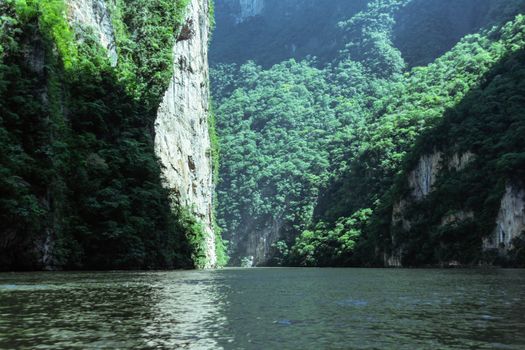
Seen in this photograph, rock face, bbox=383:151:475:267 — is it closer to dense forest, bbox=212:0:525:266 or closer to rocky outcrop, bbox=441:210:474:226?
dense forest, bbox=212:0:525:266

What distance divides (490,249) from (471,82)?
63128 mm

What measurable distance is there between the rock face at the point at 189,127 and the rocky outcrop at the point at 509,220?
40.1 metres

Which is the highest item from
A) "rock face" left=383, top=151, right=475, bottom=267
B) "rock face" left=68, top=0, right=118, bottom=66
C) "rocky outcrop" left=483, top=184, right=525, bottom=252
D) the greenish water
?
"rock face" left=68, top=0, right=118, bottom=66

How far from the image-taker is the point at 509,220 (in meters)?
80.6

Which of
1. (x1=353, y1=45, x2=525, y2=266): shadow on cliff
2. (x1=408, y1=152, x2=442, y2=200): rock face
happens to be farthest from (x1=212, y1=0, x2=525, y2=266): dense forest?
(x1=408, y1=152, x2=442, y2=200): rock face

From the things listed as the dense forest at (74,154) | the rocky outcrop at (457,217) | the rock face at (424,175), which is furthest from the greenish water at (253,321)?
the rock face at (424,175)

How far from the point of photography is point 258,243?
183 meters

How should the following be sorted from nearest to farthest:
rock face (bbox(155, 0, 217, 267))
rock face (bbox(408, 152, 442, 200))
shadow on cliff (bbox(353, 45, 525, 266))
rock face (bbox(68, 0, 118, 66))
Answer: rock face (bbox(68, 0, 118, 66))
rock face (bbox(155, 0, 217, 267))
shadow on cliff (bbox(353, 45, 525, 266))
rock face (bbox(408, 152, 442, 200))

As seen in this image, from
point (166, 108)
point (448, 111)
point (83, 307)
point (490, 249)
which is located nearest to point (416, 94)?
point (448, 111)

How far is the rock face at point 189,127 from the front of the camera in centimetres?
7331

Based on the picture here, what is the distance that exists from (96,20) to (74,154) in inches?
714

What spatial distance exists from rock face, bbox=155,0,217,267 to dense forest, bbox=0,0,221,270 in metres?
7.22

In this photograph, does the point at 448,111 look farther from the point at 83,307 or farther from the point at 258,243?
the point at 83,307

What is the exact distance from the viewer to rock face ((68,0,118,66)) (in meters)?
54.0
